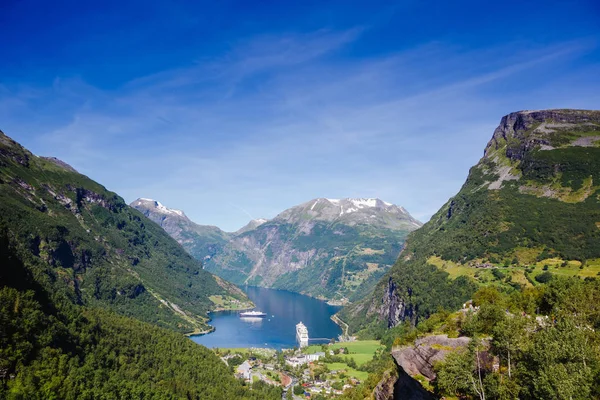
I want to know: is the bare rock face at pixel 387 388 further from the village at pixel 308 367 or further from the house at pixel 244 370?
the house at pixel 244 370

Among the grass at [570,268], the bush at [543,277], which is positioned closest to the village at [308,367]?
the bush at [543,277]

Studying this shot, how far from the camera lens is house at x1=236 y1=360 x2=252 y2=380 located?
150750mm

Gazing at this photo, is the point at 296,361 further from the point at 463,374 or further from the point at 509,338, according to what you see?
the point at 509,338

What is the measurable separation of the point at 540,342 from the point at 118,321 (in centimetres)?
14995

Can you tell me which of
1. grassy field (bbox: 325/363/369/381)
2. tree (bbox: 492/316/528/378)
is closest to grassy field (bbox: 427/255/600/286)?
grassy field (bbox: 325/363/369/381)

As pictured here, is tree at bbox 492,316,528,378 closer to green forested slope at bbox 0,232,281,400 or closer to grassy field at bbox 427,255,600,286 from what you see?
green forested slope at bbox 0,232,281,400

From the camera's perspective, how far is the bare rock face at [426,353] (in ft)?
149

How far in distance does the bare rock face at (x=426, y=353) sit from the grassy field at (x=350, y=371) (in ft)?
329

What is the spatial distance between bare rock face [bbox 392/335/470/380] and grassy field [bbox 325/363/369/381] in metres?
100

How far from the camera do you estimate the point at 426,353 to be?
4734cm

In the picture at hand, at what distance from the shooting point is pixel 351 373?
152m

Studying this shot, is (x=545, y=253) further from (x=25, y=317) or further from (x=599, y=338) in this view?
(x=25, y=317)

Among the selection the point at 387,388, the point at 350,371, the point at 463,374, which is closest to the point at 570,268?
the point at 350,371

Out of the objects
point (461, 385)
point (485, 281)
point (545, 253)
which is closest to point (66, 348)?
point (461, 385)
